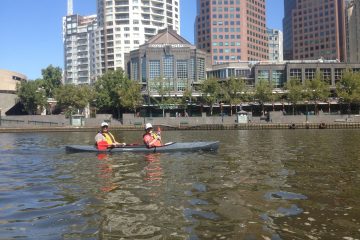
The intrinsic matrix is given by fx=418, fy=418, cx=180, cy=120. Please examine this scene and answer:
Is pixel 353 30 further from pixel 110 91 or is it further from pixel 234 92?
pixel 110 91

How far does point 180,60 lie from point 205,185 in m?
103

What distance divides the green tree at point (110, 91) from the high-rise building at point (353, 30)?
104m

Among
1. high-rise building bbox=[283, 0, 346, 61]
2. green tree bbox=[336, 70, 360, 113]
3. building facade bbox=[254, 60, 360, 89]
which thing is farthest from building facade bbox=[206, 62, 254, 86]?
high-rise building bbox=[283, 0, 346, 61]

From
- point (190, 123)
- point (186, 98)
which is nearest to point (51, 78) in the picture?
point (186, 98)

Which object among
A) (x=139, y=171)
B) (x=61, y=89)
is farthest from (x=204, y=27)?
(x=139, y=171)


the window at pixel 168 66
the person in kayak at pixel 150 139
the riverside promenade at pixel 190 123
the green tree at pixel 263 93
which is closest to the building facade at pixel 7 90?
the riverside promenade at pixel 190 123

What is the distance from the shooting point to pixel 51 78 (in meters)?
120

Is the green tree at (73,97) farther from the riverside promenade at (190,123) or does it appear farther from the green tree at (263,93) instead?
the green tree at (263,93)

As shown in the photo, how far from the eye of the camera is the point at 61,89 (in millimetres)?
105812

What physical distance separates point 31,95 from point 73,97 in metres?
12.8

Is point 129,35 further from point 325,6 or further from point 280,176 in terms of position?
point 280,176

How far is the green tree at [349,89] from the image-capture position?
9138 centimetres

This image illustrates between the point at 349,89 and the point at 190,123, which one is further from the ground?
the point at 349,89

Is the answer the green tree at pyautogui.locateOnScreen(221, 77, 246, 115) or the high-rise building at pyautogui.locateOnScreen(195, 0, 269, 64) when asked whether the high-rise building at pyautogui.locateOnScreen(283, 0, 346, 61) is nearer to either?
the high-rise building at pyautogui.locateOnScreen(195, 0, 269, 64)
